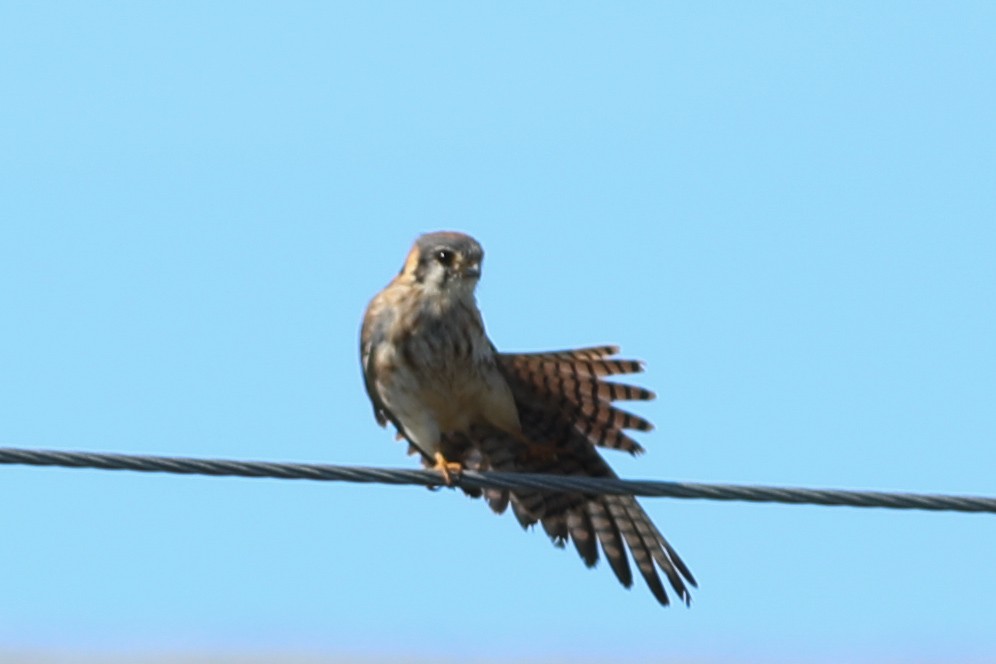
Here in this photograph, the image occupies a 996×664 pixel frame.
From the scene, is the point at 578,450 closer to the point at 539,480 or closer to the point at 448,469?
the point at 448,469

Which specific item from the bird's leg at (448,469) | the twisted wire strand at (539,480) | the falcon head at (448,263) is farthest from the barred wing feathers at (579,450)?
the twisted wire strand at (539,480)

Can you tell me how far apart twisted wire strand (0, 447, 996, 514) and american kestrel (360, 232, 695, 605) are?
5.98 ft

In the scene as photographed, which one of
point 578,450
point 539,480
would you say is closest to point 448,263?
point 578,450

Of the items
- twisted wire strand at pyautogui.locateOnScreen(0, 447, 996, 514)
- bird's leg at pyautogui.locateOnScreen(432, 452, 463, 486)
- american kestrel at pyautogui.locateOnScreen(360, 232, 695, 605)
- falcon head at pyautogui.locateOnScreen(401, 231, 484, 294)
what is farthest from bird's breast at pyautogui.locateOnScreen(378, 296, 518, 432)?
twisted wire strand at pyautogui.locateOnScreen(0, 447, 996, 514)

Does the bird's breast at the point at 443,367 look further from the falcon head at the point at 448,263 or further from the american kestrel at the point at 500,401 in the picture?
the falcon head at the point at 448,263

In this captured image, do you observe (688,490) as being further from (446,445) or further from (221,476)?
(446,445)

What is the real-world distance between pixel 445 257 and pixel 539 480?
2248mm

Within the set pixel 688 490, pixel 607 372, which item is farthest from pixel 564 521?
pixel 688 490

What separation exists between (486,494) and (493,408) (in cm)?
47

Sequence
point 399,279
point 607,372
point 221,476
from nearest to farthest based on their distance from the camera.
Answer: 1. point 221,476
2. point 607,372
3. point 399,279

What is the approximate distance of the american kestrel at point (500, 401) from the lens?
7250 millimetres

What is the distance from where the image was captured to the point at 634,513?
746cm

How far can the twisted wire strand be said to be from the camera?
4961mm

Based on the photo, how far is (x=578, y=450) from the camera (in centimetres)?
736
